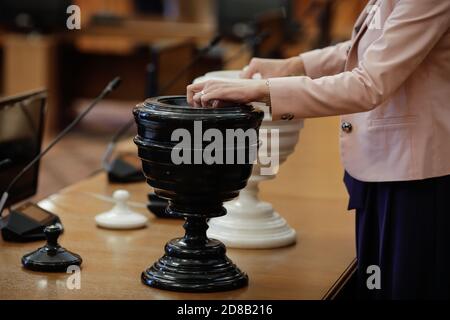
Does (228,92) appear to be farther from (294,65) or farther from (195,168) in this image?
(294,65)

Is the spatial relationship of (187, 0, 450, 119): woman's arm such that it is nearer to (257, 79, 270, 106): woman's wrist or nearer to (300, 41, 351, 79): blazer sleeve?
(257, 79, 270, 106): woman's wrist

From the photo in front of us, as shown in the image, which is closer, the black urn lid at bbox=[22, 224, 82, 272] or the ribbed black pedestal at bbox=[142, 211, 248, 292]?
the ribbed black pedestal at bbox=[142, 211, 248, 292]

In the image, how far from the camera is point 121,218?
8.99ft

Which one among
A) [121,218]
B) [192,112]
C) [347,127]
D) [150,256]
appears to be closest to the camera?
[192,112]

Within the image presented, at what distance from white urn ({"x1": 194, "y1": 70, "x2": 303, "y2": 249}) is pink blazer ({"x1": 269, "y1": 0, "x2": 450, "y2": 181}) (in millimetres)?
401

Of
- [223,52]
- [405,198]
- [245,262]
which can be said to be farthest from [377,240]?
[223,52]

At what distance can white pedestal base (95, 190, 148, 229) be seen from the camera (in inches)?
107

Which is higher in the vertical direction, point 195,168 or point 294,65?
point 294,65

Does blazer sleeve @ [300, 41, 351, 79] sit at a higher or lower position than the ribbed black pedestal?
higher

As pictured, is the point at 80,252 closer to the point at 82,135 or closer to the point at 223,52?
the point at 223,52

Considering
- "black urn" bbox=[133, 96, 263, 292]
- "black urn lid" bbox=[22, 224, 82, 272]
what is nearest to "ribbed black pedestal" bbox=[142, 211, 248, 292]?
"black urn" bbox=[133, 96, 263, 292]

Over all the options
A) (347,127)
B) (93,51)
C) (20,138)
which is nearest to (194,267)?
(347,127)

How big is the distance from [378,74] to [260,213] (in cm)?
74
